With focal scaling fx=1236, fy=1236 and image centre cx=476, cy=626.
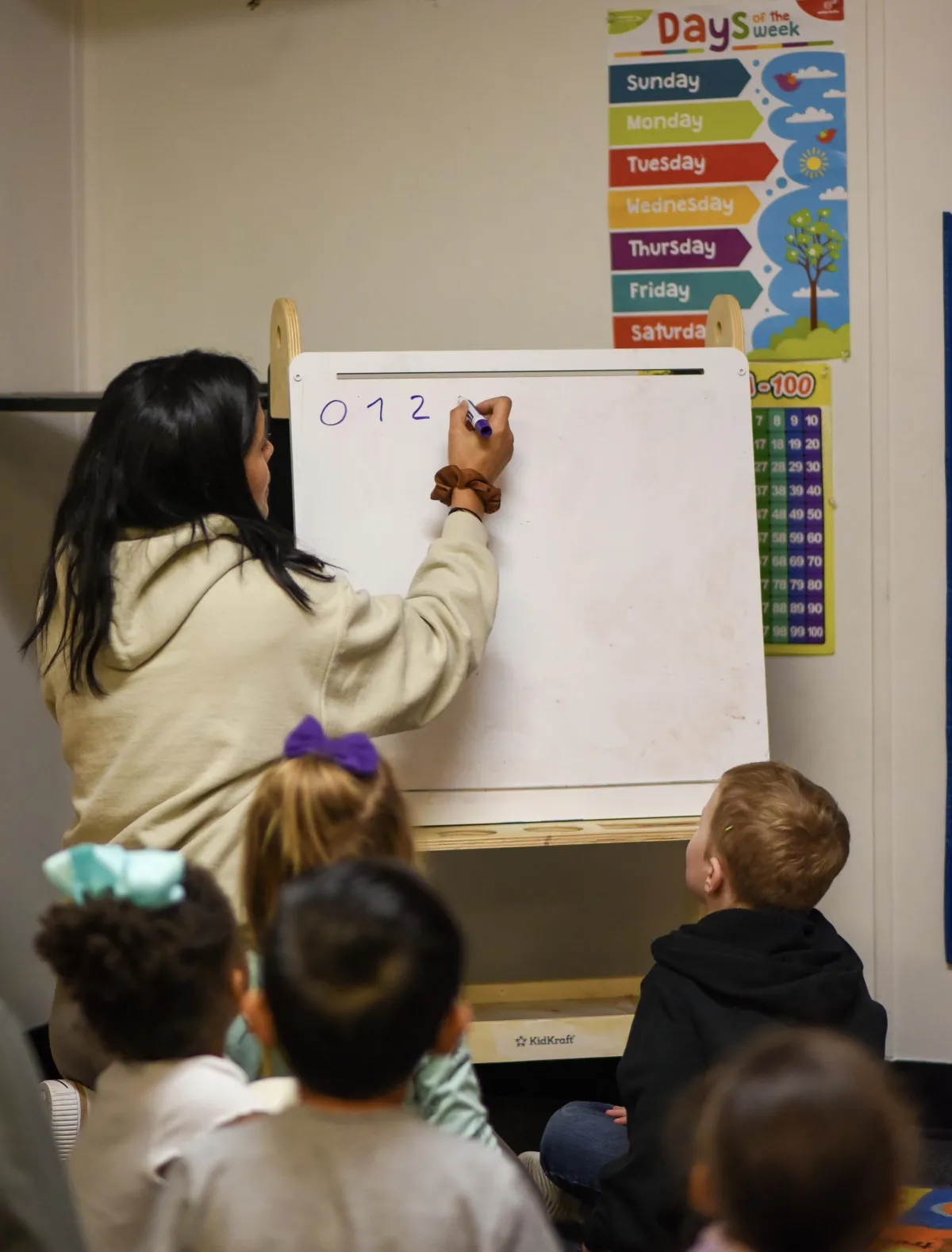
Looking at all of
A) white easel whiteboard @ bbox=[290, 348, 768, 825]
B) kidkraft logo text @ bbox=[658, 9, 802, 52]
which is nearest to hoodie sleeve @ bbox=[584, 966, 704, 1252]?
white easel whiteboard @ bbox=[290, 348, 768, 825]

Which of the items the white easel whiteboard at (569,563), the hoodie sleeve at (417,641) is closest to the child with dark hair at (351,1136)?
the hoodie sleeve at (417,641)

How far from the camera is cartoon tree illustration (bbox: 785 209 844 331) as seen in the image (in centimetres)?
239

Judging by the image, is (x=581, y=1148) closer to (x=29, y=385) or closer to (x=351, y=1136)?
(x=351, y=1136)

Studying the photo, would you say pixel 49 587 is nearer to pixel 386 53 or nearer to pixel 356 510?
pixel 356 510

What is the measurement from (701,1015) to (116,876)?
0.69 meters

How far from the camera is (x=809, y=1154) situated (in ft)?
2.49

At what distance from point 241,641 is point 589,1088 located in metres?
1.44

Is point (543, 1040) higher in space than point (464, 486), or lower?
lower

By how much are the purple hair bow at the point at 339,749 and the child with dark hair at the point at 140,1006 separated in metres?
0.20

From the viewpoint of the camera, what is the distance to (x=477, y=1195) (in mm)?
824

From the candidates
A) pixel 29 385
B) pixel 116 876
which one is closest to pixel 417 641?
pixel 116 876

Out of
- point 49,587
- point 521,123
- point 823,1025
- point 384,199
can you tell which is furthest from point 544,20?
point 823,1025

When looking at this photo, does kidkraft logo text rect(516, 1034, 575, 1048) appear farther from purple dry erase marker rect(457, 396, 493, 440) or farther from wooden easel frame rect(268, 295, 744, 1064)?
purple dry erase marker rect(457, 396, 493, 440)

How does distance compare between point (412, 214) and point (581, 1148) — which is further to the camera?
point (412, 214)
